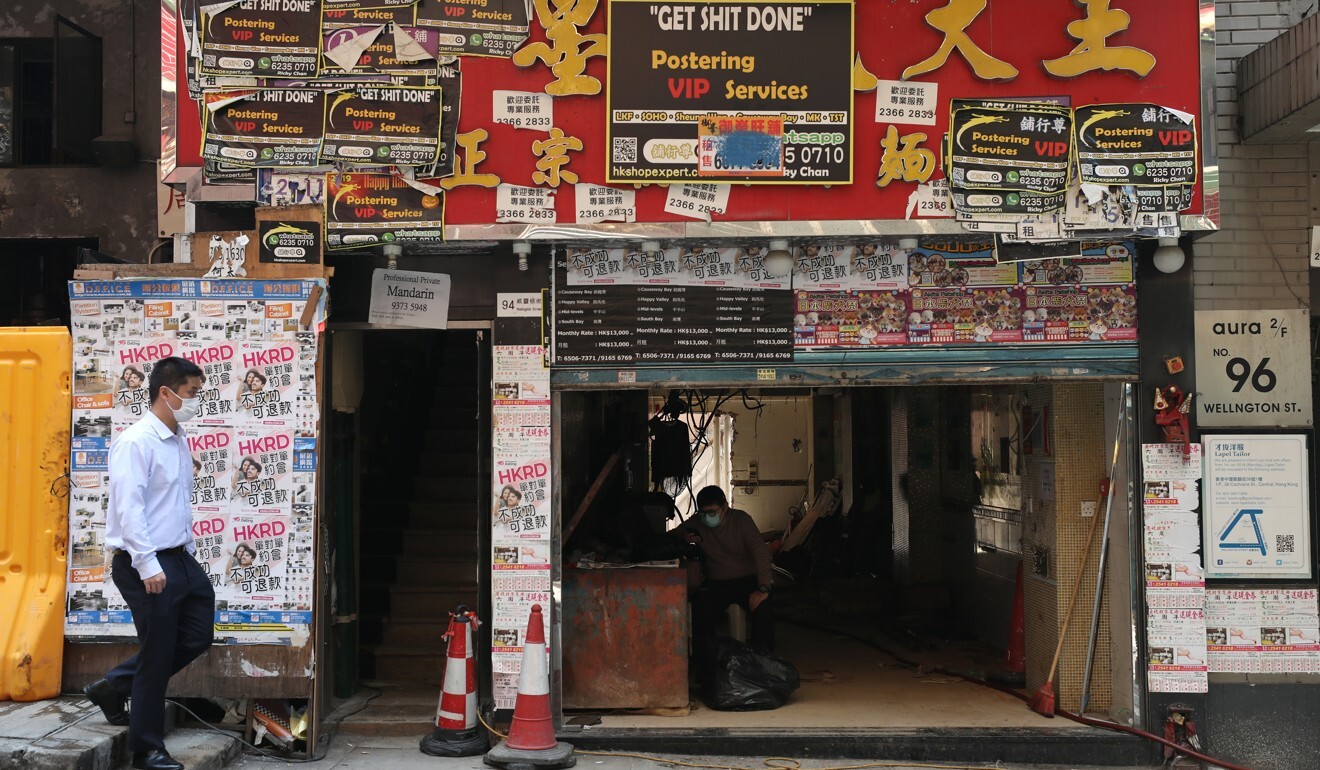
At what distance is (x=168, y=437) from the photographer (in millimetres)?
5996

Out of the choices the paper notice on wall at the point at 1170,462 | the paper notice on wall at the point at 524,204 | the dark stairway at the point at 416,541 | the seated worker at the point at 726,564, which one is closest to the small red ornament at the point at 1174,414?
the paper notice on wall at the point at 1170,462

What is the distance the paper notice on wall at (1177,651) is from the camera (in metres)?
7.29

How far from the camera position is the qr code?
7.25 meters

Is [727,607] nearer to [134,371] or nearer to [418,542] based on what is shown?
[418,542]

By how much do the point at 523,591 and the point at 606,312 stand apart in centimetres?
198

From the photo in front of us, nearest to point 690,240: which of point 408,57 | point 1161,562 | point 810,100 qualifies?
point 810,100

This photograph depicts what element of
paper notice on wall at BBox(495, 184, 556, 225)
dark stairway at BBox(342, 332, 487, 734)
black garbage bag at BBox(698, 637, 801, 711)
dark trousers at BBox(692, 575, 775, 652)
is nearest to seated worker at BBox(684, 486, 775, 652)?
dark trousers at BBox(692, 575, 775, 652)

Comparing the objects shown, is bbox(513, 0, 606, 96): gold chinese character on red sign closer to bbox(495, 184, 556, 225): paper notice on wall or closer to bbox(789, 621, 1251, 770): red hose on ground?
bbox(495, 184, 556, 225): paper notice on wall

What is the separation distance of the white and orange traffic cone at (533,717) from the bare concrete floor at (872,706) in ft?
2.12

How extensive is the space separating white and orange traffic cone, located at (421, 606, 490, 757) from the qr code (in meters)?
3.26

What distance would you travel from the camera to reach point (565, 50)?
7305 millimetres

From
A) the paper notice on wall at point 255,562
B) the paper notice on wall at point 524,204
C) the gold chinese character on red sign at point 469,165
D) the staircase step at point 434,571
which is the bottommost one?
the staircase step at point 434,571

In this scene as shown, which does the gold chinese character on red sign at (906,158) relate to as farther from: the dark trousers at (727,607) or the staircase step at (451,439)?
the staircase step at (451,439)

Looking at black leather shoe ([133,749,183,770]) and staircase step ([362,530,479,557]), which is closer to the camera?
black leather shoe ([133,749,183,770])
